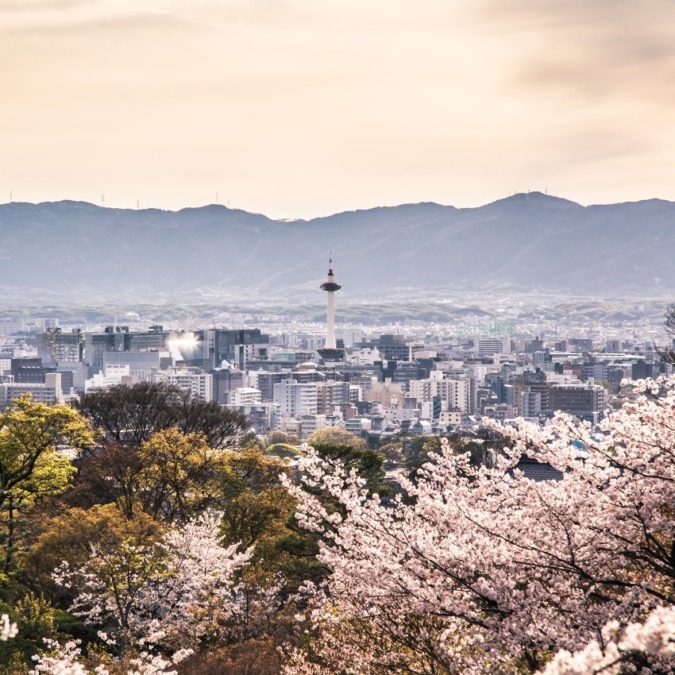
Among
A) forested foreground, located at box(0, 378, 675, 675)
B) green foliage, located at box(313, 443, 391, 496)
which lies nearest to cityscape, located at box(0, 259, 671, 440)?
green foliage, located at box(313, 443, 391, 496)

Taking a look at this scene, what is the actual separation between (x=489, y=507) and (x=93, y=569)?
26.9 ft

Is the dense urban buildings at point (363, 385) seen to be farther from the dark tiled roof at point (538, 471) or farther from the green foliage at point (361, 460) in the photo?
the green foliage at point (361, 460)

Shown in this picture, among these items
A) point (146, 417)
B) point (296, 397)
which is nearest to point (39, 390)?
point (296, 397)

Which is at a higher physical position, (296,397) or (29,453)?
(29,453)

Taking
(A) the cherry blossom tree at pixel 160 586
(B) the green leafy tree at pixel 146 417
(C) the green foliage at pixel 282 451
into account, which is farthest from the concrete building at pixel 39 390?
(A) the cherry blossom tree at pixel 160 586

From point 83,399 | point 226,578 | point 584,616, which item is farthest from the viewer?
point 83,399

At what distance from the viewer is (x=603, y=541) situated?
23.1 feet

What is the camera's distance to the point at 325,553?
8.63m

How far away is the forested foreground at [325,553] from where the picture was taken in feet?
23.1

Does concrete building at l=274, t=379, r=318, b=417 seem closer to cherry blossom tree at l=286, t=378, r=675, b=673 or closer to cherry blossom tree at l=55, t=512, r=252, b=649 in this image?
cherry blossom tree at l=55, t=512, r=252, b=649

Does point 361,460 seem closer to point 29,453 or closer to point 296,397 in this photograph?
point 29,453

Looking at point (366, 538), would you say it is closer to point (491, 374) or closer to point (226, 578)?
point (226, 578)

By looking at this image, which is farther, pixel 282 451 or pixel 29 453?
pixel 282 451

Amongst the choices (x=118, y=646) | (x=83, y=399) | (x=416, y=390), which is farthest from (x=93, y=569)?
(x=416, y=390)
